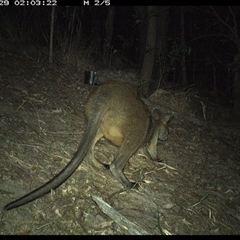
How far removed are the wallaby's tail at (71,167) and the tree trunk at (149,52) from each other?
3.47 meters

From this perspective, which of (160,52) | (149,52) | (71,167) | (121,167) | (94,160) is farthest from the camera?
(160,52)

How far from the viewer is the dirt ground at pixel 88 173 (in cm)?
306

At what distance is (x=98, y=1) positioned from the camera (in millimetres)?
6785

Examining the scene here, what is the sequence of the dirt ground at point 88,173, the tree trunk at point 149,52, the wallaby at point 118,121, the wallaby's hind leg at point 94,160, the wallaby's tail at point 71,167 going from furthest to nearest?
the tree trunk at point 149,52, the wallaby's hind leg at point 94,160, the wallaby at point 118,121, the dirt ground at point 88,173, the wallaby's tail at point 71,167

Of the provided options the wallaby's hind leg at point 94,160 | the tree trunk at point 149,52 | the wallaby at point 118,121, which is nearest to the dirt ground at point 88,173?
the wallaby's hind leg at point 94,160

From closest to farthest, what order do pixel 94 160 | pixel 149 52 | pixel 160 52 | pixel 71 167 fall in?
1. pixel 71 167
2. pixel 94 160
3. pixel 149 52
4. pixel 160 52

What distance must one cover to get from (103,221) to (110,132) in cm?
127

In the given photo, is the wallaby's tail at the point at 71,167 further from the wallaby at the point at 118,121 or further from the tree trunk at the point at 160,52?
the tree trunk at the point at 160,52

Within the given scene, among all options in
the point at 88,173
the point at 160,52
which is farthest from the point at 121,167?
the point at 160,52

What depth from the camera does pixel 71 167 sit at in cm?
330

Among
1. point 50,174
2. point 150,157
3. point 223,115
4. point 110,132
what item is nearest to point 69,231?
point 50,174

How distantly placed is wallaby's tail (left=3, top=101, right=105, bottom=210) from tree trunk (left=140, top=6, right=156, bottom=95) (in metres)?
3.47

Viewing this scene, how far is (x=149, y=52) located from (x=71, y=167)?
14.4ft

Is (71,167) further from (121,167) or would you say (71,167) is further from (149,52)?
(149,52)
